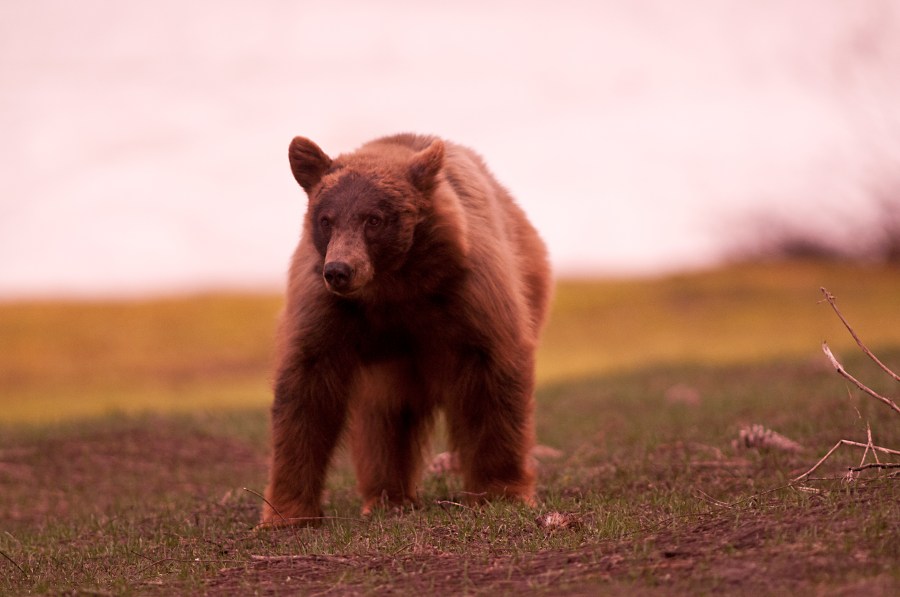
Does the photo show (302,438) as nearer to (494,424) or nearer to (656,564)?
(494,424)

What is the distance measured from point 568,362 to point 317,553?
15310mm

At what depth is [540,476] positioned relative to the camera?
784 centimetres

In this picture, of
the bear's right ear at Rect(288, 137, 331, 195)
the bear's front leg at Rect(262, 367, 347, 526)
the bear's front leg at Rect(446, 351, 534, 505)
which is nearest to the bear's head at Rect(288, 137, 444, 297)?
the bear's right ear at Rect(288, 137, 331, 195)

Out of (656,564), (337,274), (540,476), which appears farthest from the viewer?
(540,476)

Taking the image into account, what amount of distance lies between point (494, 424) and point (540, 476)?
1606 mm

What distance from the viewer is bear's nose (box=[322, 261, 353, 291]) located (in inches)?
219

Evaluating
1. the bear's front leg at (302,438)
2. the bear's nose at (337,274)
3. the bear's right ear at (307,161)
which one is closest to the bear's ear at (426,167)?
the bear's right ear at (307,161)

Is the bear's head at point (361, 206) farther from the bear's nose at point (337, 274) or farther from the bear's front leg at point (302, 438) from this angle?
the bear's front leg at point (302, 438)

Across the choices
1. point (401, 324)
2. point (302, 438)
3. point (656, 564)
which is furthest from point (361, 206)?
point (656, 564)

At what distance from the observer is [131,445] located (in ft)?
35.6

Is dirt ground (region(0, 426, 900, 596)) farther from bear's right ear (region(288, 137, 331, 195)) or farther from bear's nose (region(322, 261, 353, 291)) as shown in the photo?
bear's right ear (region(288, 137, 331, 195))

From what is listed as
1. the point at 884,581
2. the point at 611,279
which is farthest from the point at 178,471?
the point at 611,279

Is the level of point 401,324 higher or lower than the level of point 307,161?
lower

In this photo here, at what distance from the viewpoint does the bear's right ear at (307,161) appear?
623 cm
